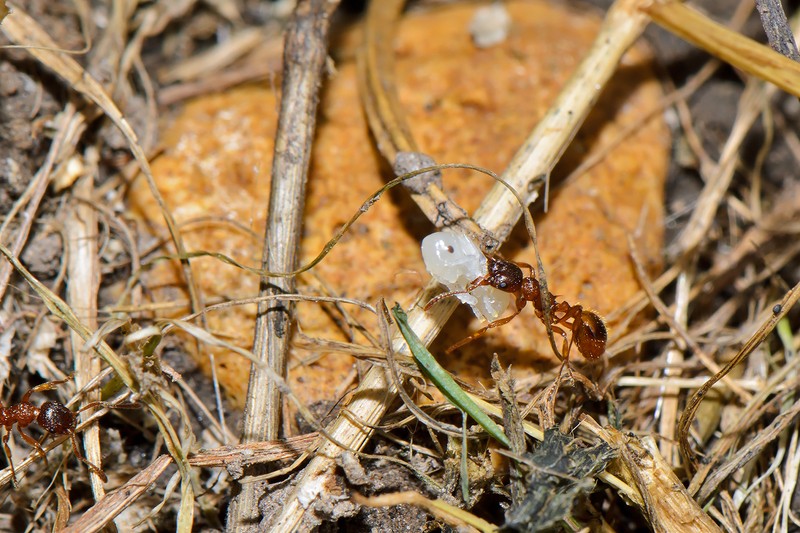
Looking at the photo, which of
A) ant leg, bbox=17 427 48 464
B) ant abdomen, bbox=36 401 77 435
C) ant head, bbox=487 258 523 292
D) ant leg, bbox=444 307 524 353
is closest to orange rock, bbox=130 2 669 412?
ant leg, bbox=444 307 524 353

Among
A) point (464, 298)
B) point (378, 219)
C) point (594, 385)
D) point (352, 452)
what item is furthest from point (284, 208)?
point (594, 385)

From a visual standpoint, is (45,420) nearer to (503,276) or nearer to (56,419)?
(56,419)

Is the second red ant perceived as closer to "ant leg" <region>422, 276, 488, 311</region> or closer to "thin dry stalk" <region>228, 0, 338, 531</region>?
"thin dry stalk" <region>228, 0, 338, 531</region>

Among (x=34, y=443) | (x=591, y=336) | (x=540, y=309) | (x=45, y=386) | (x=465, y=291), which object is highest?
(x=45, y=386)

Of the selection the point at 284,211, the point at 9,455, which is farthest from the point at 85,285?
the point at 284,211

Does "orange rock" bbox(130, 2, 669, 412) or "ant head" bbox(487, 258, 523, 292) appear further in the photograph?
"orange rock" bbox(130, 2, 669, 412)
